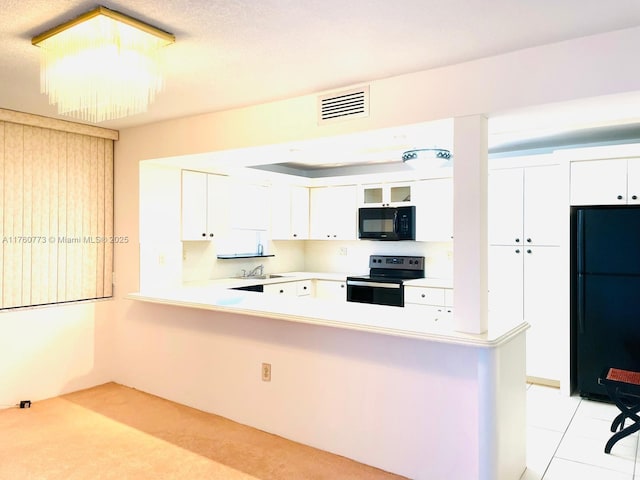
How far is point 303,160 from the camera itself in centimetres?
554

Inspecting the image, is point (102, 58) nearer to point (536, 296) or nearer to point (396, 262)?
point (536, 296)

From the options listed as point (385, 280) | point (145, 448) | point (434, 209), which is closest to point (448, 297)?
point (385, 280)

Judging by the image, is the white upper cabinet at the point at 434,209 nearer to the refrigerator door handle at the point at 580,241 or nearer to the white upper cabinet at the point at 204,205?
the refrigerator door handle at the point at 580,241

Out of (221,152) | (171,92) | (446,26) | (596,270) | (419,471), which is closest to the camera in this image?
(446,26)

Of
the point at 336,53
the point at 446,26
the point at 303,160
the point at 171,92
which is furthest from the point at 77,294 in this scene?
the point at 446,26

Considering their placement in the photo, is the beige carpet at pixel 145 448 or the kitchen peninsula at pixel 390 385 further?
the beige carpet at pixel 145 448

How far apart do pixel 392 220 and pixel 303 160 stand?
1290 millimetres

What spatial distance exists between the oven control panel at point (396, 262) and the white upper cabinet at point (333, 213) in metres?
0.41

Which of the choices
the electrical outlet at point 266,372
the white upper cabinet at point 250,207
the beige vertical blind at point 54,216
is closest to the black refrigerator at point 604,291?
the electrical outlet at point 266,372

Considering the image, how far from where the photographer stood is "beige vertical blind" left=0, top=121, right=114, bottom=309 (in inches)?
145

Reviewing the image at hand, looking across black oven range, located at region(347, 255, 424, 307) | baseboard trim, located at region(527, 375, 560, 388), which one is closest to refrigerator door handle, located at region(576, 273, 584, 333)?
baseboard trim, located at region(527, 375, 560, 388)

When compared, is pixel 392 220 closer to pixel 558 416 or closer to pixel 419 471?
pixel 558 416

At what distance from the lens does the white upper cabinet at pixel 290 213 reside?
5668mm

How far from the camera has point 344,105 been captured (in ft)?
9.54
